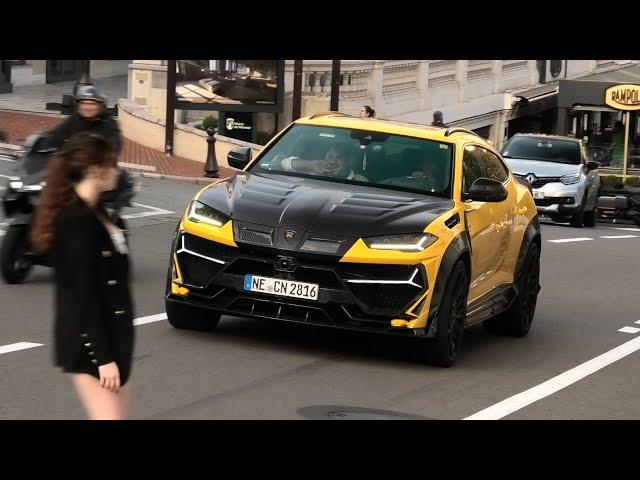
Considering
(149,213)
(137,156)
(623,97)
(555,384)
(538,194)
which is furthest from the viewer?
(623,97)

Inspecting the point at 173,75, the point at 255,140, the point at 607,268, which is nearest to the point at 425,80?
the point at 255,140

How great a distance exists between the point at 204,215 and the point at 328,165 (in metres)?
1.46

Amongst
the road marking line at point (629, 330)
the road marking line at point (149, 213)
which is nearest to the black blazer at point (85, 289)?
the road marking line at point (629, 330)

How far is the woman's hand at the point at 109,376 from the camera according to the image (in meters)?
6.39

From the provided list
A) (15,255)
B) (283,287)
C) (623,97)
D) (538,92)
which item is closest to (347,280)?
(283,287)

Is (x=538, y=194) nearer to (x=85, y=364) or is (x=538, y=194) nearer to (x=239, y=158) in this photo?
(x=239, y=158)

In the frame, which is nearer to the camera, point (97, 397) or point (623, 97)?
point (97, 397)

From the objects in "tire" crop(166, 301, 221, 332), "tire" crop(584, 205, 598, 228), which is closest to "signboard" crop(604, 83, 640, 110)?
"tire" crop(584, 205, 598, 228)

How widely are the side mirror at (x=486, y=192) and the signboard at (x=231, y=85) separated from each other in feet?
71.2

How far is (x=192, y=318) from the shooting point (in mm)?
11508

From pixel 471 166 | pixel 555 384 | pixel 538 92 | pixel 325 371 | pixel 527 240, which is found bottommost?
pixel 538 92
